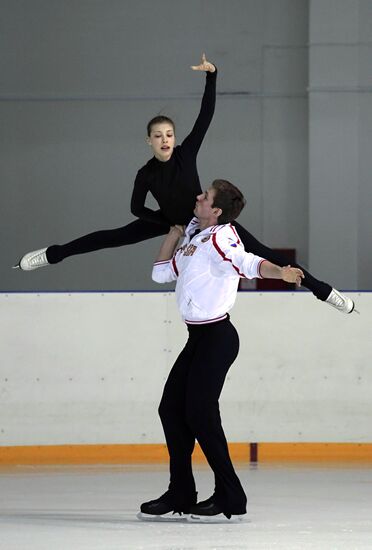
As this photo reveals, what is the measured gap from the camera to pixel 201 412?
5234mm

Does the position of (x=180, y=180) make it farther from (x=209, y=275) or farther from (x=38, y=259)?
(x=38, y=259)

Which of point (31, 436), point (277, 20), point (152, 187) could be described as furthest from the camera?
point (277, 20)

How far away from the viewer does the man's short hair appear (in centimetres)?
521

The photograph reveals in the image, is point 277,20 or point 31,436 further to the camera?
point 277,20

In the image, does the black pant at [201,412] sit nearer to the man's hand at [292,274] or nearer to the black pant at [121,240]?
the black pant at [121,240]

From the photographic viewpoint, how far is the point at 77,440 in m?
7.99

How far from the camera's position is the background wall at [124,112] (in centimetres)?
1218

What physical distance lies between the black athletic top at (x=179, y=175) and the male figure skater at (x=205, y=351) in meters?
0.09

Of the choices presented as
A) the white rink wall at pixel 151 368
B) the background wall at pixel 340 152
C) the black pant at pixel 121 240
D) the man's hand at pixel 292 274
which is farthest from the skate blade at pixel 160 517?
the background wall at pixel 340 152

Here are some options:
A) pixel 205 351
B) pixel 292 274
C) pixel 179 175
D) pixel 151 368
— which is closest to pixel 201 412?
pixel 205 351

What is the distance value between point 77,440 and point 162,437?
0.58 metres

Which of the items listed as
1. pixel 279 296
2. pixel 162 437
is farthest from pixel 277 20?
pixel 162 437

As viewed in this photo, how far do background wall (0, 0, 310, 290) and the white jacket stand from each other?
7.01 metres

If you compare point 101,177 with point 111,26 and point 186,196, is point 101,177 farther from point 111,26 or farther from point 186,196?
point 186,196
